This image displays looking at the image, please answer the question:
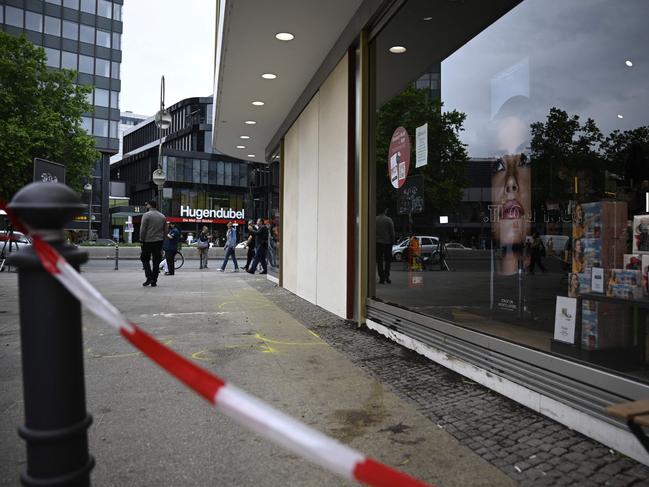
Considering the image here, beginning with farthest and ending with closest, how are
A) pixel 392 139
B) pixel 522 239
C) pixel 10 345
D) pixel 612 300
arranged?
1. pixel 392 139
2. pixel 10 345
3. pixel 522 239
4. pixel 612 300

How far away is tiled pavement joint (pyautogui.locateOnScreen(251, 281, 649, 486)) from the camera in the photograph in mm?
2525

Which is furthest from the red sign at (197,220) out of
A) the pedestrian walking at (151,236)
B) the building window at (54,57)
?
the pedestrian walking at (151,236)

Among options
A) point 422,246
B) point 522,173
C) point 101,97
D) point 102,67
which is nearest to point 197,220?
point 101,97

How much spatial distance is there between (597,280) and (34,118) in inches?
1220

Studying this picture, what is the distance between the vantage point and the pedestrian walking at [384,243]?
255 inches

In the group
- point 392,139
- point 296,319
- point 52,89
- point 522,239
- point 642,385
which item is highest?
point 52,89

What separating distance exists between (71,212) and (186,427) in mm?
2143

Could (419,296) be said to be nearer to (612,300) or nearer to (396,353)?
(396,353)

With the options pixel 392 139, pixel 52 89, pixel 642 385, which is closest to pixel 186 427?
pixel 642 385

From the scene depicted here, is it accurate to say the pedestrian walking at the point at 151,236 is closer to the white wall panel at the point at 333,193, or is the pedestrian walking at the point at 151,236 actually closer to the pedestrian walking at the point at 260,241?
the pedestrian walking at the point at 260,241

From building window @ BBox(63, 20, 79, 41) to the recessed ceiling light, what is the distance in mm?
50132

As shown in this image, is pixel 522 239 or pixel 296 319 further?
pixel 296 319

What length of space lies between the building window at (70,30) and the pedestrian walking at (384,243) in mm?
52342

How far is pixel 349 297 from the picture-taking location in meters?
7.04
